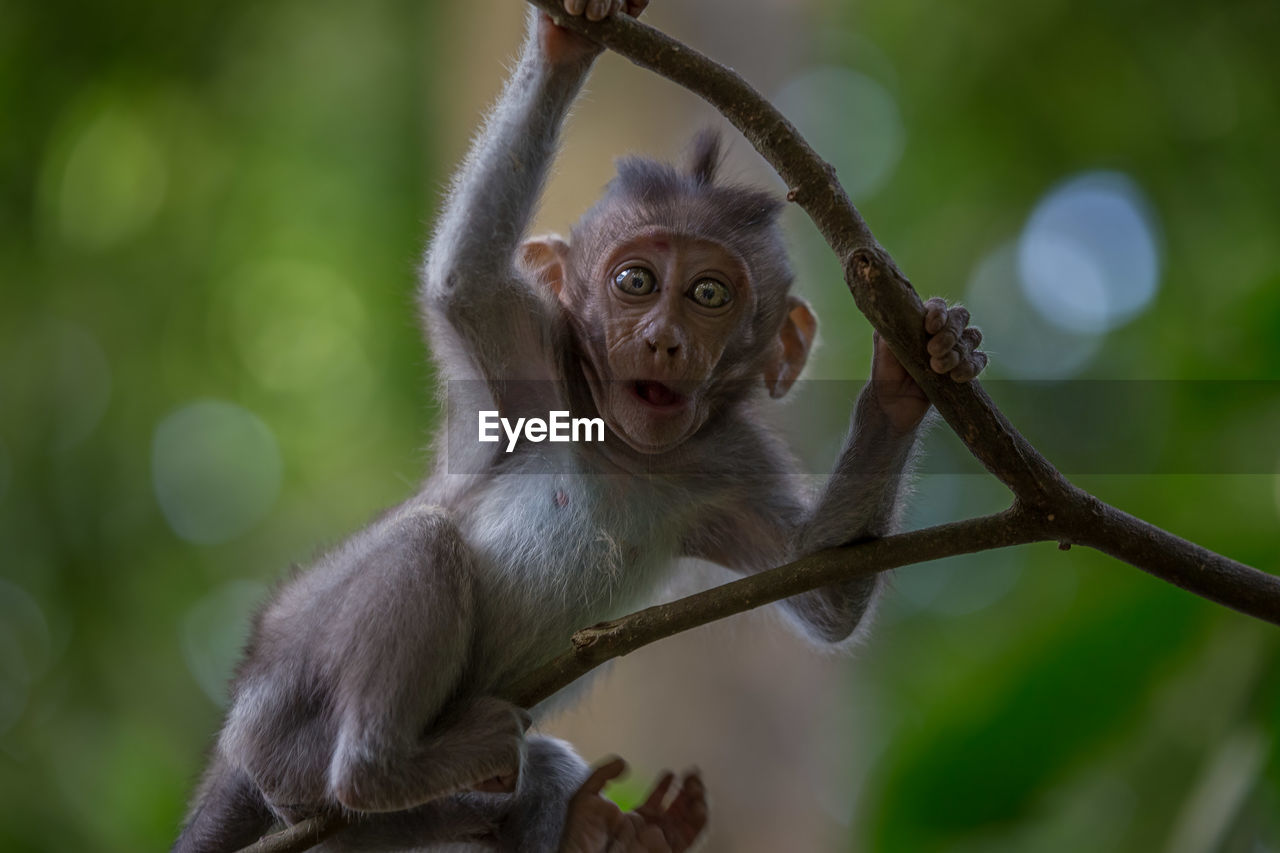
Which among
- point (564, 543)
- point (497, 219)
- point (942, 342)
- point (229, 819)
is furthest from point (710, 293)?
point (229, 819)

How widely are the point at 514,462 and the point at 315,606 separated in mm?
850

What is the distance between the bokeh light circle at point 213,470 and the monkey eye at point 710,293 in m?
6.69

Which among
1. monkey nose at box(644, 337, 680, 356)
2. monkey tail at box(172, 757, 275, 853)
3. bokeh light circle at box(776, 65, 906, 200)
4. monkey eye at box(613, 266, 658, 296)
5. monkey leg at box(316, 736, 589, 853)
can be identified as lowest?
monkey tail at box(172, 757, 275, 853)

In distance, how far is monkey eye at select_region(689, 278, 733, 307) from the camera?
3.93 m

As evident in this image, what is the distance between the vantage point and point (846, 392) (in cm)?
753

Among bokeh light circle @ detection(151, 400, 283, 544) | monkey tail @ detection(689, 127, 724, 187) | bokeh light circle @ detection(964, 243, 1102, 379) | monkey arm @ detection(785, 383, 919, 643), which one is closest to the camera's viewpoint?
monkey arm @ detection(785, 383, 919, 643)

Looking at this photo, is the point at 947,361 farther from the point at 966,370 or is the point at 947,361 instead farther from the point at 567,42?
the point at 567,42

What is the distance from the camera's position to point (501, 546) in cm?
380

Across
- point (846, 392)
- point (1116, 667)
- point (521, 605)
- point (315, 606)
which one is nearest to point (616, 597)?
point (521, 605)

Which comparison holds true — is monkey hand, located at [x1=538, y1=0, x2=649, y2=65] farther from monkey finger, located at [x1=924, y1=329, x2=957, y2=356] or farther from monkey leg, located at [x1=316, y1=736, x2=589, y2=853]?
monkey leg, located at [x1=316, y1=736, x2=589, y2=853]

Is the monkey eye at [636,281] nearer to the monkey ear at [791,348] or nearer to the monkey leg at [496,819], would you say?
the monkey ear at [791,348]

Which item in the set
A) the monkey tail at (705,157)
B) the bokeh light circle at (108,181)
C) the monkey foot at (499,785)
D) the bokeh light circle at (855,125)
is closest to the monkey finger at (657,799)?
the monkey foot at (499,785)

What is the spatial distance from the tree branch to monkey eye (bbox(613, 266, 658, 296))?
1098 mm

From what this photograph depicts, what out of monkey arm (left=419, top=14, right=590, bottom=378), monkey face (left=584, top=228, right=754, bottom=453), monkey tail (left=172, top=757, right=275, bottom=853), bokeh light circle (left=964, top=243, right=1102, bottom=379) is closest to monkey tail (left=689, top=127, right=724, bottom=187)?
monkey face (left=584, top=228, right=754, bottom=453)
